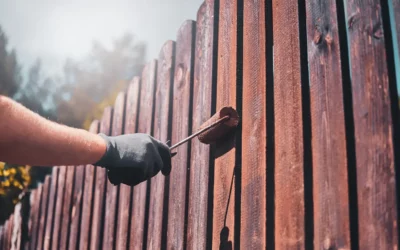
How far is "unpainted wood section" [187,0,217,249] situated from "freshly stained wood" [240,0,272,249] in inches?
11.6

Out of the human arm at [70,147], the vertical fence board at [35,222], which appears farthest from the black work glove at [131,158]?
the vertical fence board at [35,222]

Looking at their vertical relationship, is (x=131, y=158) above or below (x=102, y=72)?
below

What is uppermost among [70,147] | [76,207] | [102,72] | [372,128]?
[102,72]

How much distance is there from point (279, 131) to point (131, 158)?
75 cm

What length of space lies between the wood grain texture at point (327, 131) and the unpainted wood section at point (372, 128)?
5 centimetres

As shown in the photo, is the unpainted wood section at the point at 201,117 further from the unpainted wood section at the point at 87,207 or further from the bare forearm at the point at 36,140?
the unpainted wood section at the point at 87,207

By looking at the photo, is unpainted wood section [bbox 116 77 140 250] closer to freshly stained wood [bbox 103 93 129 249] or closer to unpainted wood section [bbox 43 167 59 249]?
freshly stained wood [bbox 103 93 129 249]

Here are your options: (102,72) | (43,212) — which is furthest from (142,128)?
(102,72)

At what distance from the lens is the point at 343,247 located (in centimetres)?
119

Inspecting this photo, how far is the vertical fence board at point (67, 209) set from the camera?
3.92 metres

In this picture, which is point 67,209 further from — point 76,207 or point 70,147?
point 70,147

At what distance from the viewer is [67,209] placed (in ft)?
13.3

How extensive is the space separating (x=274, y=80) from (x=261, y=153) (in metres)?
0.30

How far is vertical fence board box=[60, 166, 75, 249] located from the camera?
3.92 meters
